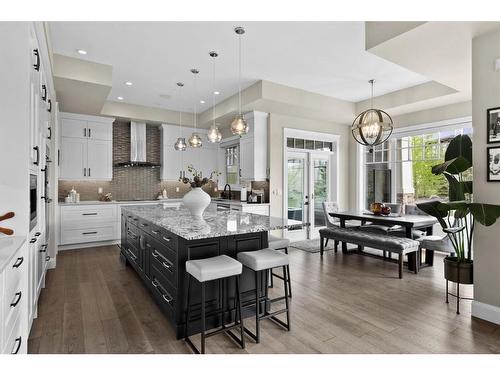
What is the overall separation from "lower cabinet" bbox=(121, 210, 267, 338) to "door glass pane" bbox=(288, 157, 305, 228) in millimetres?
3529

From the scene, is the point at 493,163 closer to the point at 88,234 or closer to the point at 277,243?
the point at 277,243

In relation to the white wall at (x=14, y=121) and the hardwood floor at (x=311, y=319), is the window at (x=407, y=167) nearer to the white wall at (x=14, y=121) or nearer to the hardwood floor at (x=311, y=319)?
the hardwood floor at (x=311, y=319)

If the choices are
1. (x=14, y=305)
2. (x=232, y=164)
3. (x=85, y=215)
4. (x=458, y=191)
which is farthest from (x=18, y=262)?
(x=232, y=164)

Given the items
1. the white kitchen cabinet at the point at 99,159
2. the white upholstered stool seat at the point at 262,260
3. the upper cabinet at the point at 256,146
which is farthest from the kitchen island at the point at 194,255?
the white kitchen cabinet at the point at 99,159

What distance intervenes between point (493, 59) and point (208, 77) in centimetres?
369

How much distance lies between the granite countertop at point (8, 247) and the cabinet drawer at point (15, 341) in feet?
1.46

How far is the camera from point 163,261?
112 inches

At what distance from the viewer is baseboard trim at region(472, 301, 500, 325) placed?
268cm

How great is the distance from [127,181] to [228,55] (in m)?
4.35

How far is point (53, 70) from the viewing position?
3.86m

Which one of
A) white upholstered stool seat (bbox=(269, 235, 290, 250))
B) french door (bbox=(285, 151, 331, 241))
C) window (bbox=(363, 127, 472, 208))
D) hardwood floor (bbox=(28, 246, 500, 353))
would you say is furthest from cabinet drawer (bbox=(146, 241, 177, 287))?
window (bbox=(363, 127, 472, 208))

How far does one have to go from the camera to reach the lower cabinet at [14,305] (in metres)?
1.52
